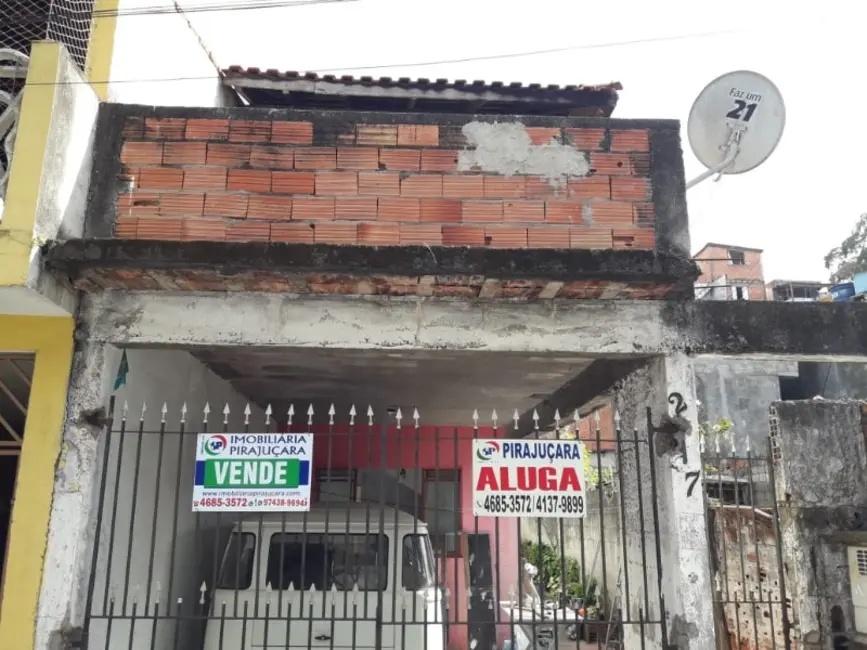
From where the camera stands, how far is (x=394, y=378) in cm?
700

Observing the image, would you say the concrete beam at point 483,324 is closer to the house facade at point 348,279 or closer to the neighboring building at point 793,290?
the house facade at point 348,279

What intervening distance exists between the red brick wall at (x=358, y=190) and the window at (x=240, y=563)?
2.53m

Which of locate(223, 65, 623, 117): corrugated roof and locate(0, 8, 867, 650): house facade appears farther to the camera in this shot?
locate(223, 65, 623, 117): corrugated roof

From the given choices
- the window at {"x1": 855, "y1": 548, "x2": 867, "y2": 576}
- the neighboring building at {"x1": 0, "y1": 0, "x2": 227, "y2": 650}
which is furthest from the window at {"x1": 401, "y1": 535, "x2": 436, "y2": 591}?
the window at {"x1": 855, "y1": 548, "x2": 867, "y2": 576}

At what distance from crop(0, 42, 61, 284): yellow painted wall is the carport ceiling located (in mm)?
1538

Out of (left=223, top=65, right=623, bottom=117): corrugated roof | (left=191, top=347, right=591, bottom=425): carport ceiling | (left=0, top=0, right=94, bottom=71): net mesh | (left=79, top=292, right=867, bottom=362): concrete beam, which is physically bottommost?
(left=79, top=292, right=867, bottom=362): concrete beam

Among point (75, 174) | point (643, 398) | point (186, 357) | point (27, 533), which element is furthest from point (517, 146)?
point (27, 533)

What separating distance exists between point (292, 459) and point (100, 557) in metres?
1.31

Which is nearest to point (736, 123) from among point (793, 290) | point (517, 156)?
point (517, 156)

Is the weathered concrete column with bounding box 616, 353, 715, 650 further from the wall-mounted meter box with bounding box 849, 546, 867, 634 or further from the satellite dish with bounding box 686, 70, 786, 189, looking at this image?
the wall-mounted meter box with bounding box 849, 546, 867, 634

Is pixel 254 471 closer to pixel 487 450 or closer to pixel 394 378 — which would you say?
pixel 487 450

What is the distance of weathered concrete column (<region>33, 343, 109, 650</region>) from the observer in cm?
380

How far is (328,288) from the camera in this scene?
13.6 ft

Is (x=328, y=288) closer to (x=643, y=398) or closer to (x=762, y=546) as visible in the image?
(x=643, y=398)
